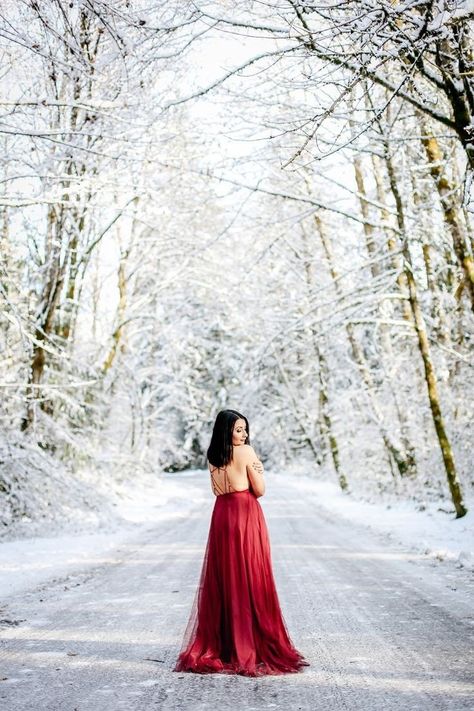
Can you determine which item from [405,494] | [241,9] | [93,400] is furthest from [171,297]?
[241,9]

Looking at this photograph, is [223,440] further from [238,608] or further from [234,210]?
[234,210]

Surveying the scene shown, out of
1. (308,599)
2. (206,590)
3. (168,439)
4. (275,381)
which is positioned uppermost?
(275,381)

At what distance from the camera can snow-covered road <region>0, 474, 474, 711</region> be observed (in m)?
3.81

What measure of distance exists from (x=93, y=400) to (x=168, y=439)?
65.4ft

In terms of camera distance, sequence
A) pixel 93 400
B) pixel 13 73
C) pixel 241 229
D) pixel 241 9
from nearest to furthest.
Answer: pixel 241 9 → pixel 13 73 → pixel 241 229 → pixel 93 400

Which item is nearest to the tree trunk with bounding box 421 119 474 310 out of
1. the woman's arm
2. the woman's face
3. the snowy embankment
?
the snowy embankment

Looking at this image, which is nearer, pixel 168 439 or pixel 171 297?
pixel 171 297

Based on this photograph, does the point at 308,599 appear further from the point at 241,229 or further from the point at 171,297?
the point at 171,297

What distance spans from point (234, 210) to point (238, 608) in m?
9.09

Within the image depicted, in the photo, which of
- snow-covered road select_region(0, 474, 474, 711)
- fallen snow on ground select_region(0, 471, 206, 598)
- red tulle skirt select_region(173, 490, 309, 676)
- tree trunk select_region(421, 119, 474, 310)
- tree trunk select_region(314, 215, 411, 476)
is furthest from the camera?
tree trunk select_region(314, 215, 411, 476)

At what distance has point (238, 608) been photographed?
449 cm

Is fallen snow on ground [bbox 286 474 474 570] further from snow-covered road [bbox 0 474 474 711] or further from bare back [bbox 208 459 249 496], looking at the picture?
bare back [bbox 208 459 249 496]

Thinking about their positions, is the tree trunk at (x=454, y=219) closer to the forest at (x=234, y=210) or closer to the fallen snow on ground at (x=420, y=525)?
the forest at (x=234, y=210)

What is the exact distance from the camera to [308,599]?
6512 mm
